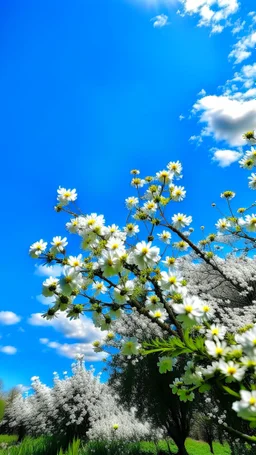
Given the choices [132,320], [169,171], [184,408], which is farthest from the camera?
[132,320]

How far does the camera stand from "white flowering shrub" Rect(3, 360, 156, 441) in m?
14.3

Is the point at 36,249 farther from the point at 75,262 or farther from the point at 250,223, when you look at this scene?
the point at 250,223

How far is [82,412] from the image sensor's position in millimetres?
15922

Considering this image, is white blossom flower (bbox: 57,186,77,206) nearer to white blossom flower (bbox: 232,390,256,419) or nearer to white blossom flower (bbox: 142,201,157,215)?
white blossom flower (bbox: 142,201,157,215)

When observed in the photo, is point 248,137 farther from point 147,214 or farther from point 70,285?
point 70,285

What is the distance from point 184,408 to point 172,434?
3.61 feet

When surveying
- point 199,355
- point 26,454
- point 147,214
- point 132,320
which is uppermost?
point 132,320

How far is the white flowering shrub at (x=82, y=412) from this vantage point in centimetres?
1426

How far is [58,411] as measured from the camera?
16531mm

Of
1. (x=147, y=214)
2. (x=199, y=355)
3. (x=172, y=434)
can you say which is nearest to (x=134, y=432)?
(x=172, y=434)

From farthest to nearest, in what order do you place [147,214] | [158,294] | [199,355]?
[147,214]
[158,294]
[199,355]

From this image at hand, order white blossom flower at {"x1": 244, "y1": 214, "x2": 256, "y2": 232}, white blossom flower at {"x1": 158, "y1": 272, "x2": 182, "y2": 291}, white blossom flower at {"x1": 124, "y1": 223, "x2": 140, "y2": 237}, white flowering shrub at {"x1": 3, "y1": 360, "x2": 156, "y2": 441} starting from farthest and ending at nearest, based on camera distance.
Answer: white flowering shrub at {"x1": 3, "y1": 360, "x2": 156, "y2": 441} → white blossom flower at {"x1": 244, "y1": 214, "x2": 256, "y2": 232} → white blossom flower at {"x1": 124, "y1": 223, "x2": 140, "y2": 237} → white blossom flower at {"x1": 158, "y1": 272, "x2": 182, "y2": 291}

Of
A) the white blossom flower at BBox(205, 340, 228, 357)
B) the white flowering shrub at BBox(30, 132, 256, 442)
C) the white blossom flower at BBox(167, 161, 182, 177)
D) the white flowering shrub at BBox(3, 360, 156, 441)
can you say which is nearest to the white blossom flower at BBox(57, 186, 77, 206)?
the white flowering shrub at BBox(30, 132, 256, 442)

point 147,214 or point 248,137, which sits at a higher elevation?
point 248,137
